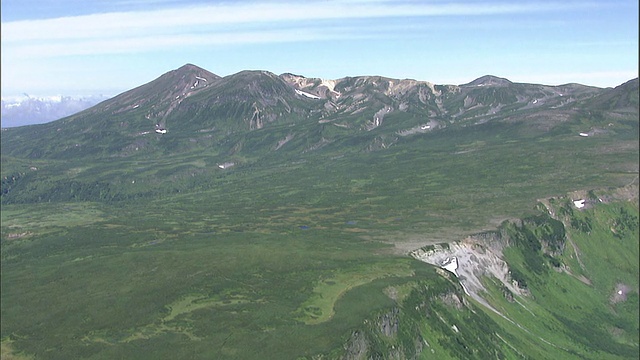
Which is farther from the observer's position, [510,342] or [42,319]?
[510,342]

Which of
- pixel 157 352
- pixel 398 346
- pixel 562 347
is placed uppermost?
pixel 157 352

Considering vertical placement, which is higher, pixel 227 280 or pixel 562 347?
pixel 227 280

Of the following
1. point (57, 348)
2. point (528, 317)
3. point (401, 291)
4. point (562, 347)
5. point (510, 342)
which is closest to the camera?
point (57, 348)

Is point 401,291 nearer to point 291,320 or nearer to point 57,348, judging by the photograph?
point 291,320

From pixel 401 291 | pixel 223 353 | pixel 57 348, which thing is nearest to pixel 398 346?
pixel 401 291

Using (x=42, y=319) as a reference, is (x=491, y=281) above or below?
below

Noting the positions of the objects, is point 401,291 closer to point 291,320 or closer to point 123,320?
point 291,320

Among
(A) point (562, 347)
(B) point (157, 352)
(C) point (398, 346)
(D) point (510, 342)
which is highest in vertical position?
(B) point (157, 352)

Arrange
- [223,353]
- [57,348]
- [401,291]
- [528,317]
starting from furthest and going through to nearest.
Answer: [528,317] → [401,291] → [57,348] → [223,353]

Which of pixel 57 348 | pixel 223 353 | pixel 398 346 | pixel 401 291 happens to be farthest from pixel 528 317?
pixel 57 348

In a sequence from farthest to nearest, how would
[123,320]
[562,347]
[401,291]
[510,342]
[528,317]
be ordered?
1. [528,317]
2. [562,347]
3. [510,342]
4. [401,291]
5. [123,320]
